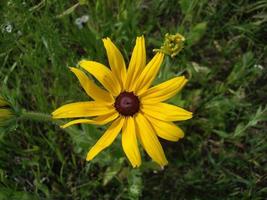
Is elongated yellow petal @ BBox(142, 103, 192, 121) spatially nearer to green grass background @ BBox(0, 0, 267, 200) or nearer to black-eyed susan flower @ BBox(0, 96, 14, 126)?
green grass background @ BBox(0, 0, 267, 200)

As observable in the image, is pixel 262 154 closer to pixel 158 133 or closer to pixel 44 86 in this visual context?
pixel 158 133

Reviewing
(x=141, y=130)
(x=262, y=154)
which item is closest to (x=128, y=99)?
(x=141, y=130)

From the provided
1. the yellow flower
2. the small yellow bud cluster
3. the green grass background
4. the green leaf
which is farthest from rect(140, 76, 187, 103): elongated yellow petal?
the green leaf

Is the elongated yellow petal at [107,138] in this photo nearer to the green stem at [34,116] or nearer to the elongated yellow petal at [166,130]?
the elongated yellow petal at [166,130]

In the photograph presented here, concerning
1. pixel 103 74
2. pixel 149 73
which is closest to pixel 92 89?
pixel 103 74

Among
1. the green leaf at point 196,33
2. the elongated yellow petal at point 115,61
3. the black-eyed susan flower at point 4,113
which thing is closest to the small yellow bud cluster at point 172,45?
the elongated yellow petal at point 115,61

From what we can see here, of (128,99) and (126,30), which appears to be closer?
(128,99)

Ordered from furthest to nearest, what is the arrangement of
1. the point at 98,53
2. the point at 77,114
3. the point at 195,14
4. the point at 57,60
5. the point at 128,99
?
the point at 195,14 → the point at 98,53 → the point at 57,60 → the point at 128,99 → the point at 77,114
